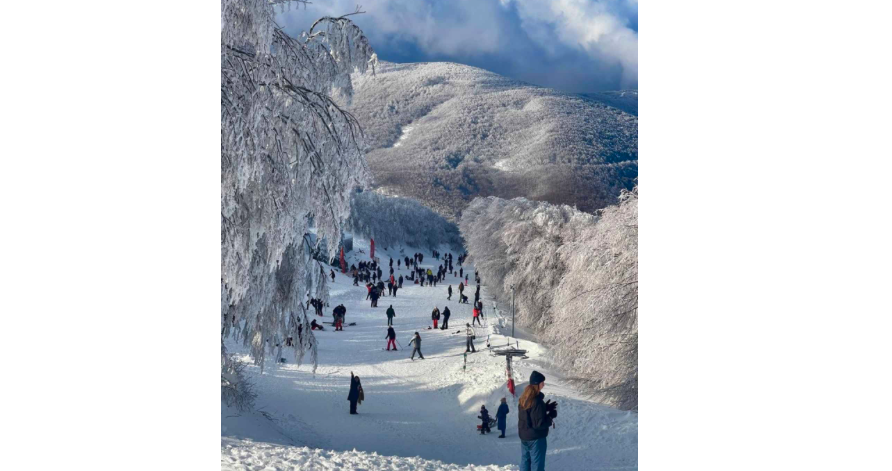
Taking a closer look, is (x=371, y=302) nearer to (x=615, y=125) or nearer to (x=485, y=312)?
(x=485, y=312)

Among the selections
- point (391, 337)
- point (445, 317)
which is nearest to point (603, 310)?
point (391, 337)

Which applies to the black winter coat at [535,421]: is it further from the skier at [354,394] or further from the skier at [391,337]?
the skier at [391,337]

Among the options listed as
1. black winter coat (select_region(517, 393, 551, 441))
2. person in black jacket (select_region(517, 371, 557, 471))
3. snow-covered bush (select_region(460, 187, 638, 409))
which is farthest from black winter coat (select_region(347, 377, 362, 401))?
black winter coat (select_region(517, 393, 551, 441))

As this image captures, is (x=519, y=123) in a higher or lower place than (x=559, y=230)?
higher

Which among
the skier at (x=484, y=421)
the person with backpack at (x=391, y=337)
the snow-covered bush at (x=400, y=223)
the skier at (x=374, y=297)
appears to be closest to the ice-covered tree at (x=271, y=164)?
the skier at (x=484, y=421)
